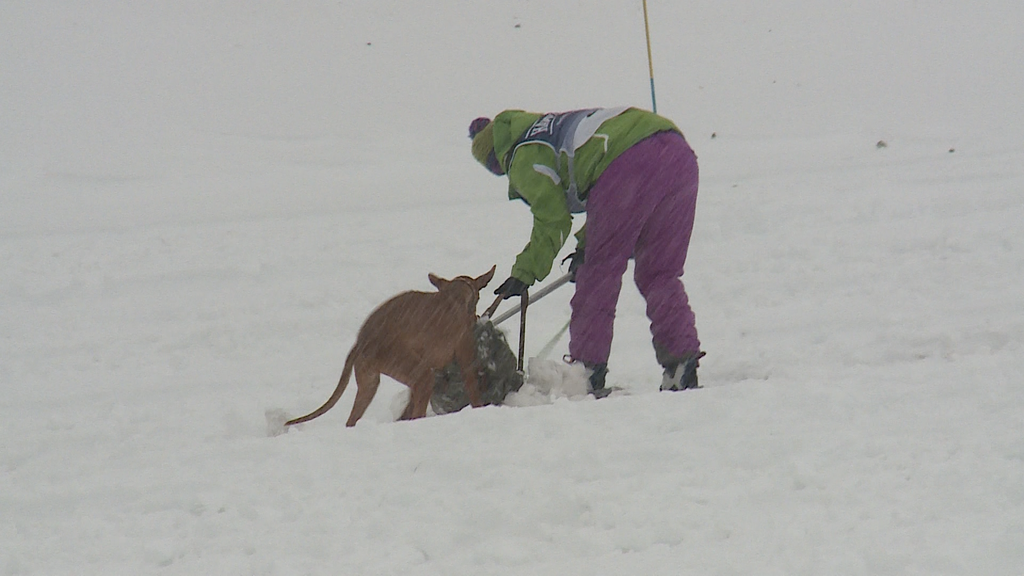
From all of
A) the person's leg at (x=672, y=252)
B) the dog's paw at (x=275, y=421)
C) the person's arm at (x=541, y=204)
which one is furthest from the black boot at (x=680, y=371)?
the dog's paw at (x=275, y=421)

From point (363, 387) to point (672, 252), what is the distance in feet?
4.58

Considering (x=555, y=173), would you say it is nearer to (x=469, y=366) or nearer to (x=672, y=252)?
(x=672, y=252)

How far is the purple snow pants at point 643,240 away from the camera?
351 centimetres

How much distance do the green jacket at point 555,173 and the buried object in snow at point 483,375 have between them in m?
0.30

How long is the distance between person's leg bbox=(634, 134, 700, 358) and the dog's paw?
162 cm

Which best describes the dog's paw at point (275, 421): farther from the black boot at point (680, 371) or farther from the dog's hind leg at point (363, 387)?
the black boot at point (680, 371)

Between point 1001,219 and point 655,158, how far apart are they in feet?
11.9

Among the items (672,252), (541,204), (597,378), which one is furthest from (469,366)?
(672,252)

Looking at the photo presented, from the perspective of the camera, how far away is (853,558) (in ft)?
6.43

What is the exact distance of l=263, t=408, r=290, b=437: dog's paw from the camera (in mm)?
3570

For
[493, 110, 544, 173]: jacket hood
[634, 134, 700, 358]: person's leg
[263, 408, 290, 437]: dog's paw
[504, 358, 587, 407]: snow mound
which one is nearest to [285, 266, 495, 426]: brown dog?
[263, 408, 290, 437]: dog's paw

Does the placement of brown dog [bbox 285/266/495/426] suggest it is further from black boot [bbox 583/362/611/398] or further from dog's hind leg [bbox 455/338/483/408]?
black boot [bbox 583/362/611/398]

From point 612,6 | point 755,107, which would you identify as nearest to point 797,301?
point 755,107

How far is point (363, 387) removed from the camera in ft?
10.9
